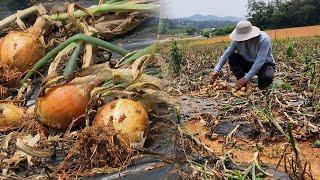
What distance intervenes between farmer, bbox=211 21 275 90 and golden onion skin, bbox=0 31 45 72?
7.14 feet

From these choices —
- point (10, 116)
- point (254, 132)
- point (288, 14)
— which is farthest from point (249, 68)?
point (288, 14)

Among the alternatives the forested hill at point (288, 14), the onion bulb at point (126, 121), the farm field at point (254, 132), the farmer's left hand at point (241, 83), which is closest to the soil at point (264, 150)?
the farm field at point (254, 132)

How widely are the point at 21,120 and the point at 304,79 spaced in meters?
3.44

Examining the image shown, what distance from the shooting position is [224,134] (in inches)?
122

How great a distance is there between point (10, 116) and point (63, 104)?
1.10 feet

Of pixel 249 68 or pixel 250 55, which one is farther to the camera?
pixel 249 68

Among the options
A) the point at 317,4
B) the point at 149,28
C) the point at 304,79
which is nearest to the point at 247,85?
the point at 304,79

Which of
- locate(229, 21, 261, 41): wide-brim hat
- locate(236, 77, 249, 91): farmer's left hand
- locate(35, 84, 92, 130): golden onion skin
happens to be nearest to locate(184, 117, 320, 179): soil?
locate(35, 84, 92, 130): golden onion skin

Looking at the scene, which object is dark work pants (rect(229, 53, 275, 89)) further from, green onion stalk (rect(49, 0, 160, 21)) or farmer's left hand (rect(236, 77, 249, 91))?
green onion stalk (rect(49, 0, 160, 21))

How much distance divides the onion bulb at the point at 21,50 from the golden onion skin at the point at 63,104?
0.48 metres

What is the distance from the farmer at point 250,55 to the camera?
13.4ft

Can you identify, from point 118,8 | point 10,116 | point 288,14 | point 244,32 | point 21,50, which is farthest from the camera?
point 288,14

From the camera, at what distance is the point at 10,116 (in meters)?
2.02

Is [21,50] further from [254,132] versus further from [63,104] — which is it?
[254,132]
